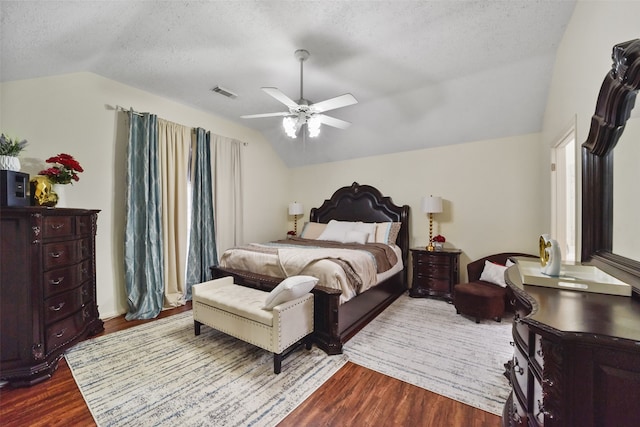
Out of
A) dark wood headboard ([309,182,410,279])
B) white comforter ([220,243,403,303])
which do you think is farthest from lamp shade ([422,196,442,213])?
white comforter ([220,243,403,303])

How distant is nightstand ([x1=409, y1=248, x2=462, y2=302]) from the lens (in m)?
3.64

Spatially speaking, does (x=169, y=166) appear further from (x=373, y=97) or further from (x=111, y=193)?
(x=373, y=97)

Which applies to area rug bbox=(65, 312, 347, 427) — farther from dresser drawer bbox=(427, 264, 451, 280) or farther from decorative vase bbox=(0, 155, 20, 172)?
dresser drawer bbox=(427, 264, 451, 280)

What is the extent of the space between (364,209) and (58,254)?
3918mm

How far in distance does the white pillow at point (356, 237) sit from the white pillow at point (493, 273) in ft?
5.29

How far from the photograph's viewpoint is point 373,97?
11.7 feet

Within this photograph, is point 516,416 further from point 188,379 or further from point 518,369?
point 188,379

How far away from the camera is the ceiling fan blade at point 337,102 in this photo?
2353 millimetres

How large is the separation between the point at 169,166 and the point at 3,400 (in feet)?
8.54

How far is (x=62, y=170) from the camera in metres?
2.44

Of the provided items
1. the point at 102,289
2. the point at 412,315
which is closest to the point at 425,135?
the point at 412,315

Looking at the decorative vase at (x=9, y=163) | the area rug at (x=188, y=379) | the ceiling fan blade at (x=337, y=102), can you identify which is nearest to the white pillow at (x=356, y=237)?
the area rug at (x=188, y=379)

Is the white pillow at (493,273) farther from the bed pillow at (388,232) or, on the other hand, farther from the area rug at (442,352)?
the bed pillow at (388,232)

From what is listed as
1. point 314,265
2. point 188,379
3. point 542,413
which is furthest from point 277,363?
point 542,413
